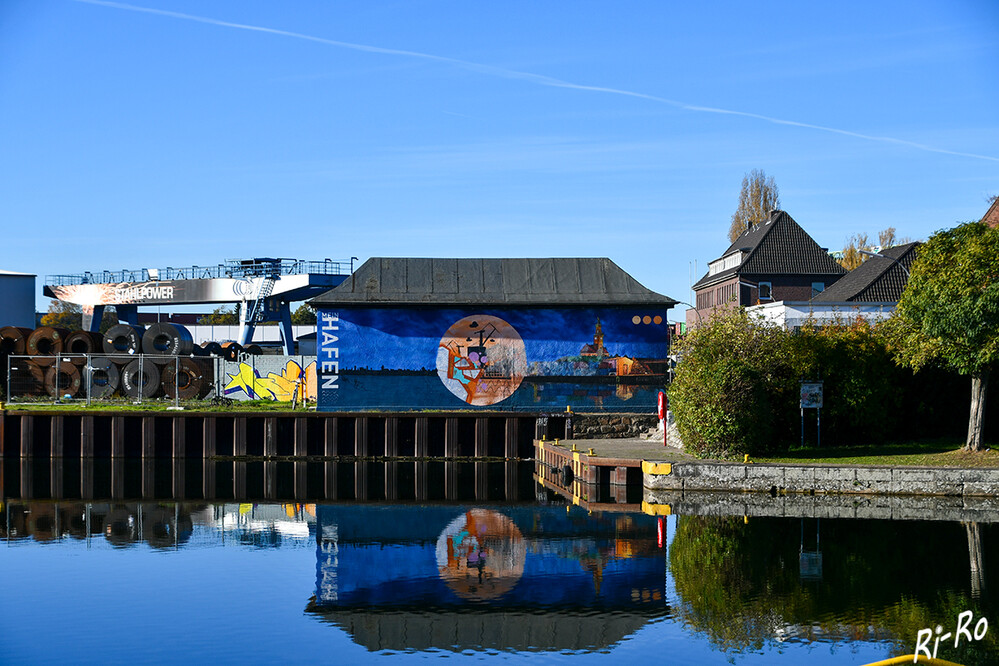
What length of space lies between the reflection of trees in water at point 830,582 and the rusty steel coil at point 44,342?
110 ft

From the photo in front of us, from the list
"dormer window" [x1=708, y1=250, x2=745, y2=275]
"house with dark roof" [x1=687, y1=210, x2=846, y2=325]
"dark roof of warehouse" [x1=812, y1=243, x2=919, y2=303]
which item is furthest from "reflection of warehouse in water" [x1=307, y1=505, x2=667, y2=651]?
"dormer window" [x1=708, y1=250, x2=745, y2=275]

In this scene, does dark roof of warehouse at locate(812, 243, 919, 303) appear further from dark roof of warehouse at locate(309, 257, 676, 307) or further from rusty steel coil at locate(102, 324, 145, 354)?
rusty steel coil at locate(102, 324, 145, 354)

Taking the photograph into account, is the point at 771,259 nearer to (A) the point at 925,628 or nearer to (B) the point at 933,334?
(B) the point at 933,334

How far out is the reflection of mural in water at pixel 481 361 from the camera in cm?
3822

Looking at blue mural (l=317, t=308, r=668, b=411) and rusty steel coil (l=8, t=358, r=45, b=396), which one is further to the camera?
rusty steel coil (l=8, t=358, r=45, b=396)

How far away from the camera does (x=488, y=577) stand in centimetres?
1877

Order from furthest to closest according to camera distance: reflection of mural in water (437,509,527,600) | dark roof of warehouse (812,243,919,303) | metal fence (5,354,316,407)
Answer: dark roof of warehouse (812,243,919,303)
metal fence (5,354,316,407)
reflection of mural in water (437,509,527,600)

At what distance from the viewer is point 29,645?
14312mm

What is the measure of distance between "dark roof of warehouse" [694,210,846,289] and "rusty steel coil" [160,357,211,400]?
42.6m

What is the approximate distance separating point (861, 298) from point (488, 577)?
42630 millimetres

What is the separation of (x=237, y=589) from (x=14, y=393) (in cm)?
3174

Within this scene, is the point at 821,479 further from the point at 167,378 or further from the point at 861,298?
the point at 861,298

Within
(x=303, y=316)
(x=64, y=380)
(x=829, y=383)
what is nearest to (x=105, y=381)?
(x=64, y=380)

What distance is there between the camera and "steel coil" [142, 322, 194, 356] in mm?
49531
